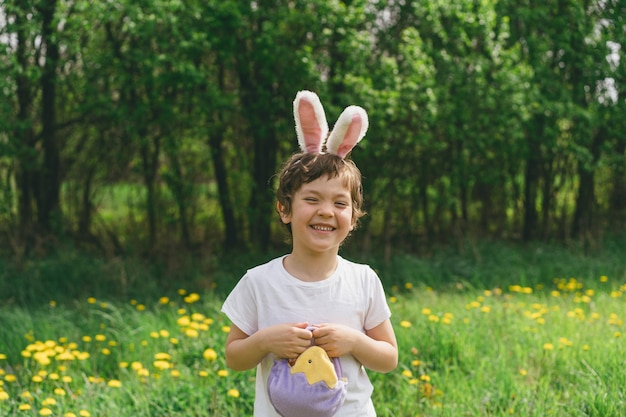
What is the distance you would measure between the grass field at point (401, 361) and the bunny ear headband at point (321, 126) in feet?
4.92

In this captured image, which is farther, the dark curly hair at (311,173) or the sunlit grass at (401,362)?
the sunlit grass at (401,362)

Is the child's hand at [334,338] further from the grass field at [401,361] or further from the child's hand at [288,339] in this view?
the grass field at [401,361]

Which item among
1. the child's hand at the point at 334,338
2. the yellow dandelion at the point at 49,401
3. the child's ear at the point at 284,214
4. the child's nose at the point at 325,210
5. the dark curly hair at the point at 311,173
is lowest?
the yellow dandelion at the point at 49,401

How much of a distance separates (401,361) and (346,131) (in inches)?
80.7

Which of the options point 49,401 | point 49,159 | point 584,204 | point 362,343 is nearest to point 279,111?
point 49,159

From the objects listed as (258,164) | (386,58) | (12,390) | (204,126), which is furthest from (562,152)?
(12,390)

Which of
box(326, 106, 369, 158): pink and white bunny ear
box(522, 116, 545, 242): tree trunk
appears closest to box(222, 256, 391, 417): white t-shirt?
box(326, 106, 369, 158): pink and white bunny ear

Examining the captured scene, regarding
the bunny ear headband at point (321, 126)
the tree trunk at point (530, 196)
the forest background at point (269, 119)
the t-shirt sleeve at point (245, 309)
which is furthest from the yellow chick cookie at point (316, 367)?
the tree trunk at point (530, 196)

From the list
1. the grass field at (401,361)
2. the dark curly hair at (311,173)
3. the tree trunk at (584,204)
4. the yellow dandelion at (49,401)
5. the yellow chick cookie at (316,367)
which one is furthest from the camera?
the tree trunk at (584,204)

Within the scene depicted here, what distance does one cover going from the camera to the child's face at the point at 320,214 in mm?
1953

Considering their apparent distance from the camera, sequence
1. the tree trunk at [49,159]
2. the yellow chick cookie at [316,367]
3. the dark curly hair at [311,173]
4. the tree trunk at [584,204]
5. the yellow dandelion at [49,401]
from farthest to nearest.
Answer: the tree trunk at [584,204] → the tree trunk at [49,159] → the yellow dandelion at [49,401] → the dark curly hair at [311,173] → the yellow chick cookie at [316,367]

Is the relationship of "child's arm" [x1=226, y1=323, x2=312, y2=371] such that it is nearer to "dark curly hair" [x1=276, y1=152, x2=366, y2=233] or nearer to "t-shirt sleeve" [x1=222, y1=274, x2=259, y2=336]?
"t-shirt sleeve" [x1=222, y1=274, x2=259, y2=336]

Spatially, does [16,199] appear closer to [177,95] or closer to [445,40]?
[177,95]

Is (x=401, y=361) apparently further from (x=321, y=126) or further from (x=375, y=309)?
(x=321, y=126)
